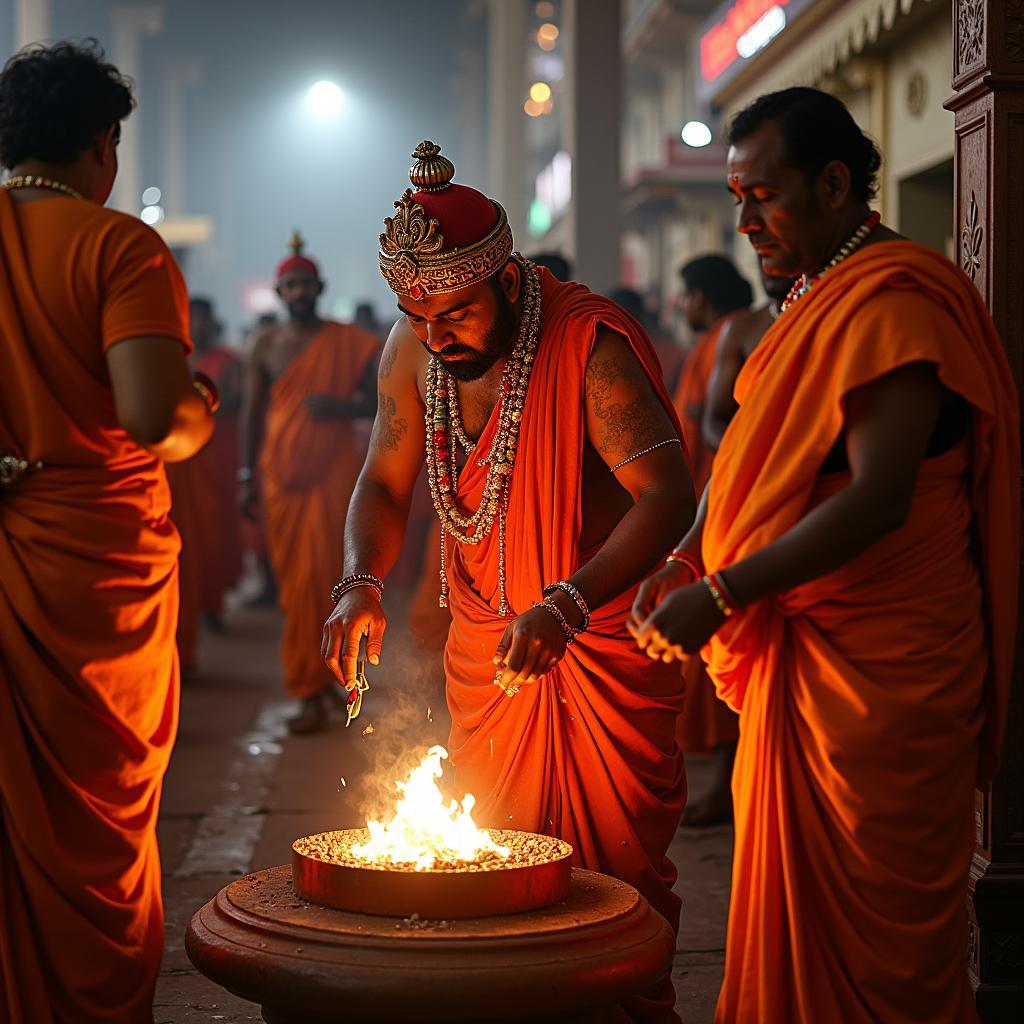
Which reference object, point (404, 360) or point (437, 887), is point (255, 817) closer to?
point (404, 360)

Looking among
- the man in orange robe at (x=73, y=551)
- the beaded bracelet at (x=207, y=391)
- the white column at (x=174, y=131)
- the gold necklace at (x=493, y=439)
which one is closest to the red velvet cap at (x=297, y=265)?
the gold necklace at (x=493, y=439)

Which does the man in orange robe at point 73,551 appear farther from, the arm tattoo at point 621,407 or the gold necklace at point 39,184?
the arm tattoo at point 621,407

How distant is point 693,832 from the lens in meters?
5.72

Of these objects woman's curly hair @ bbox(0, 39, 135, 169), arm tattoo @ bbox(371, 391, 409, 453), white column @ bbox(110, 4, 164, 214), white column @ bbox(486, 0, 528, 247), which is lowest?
arm tattoo @ bbox(371, 391, 409, 453)

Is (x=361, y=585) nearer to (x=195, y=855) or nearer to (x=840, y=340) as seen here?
(x=840, y=340)

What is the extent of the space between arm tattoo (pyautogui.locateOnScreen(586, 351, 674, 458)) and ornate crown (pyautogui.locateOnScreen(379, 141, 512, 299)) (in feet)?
1.17

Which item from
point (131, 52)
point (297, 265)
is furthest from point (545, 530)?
point (131, 52)

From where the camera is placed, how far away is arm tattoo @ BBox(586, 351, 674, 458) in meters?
3.48

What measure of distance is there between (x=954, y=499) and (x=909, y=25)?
6360 mm

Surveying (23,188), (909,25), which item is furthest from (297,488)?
(23,188)

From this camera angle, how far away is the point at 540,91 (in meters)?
32.3

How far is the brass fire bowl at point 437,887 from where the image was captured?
8.86 feet

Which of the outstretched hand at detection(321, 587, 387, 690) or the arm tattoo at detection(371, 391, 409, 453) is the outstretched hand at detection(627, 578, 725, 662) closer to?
the outstretched hand at detection(321, 587, 387, 690)

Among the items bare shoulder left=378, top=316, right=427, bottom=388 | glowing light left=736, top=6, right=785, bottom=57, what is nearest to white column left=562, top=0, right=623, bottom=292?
glowing light left=736, top=6, right=785, bottom=57
